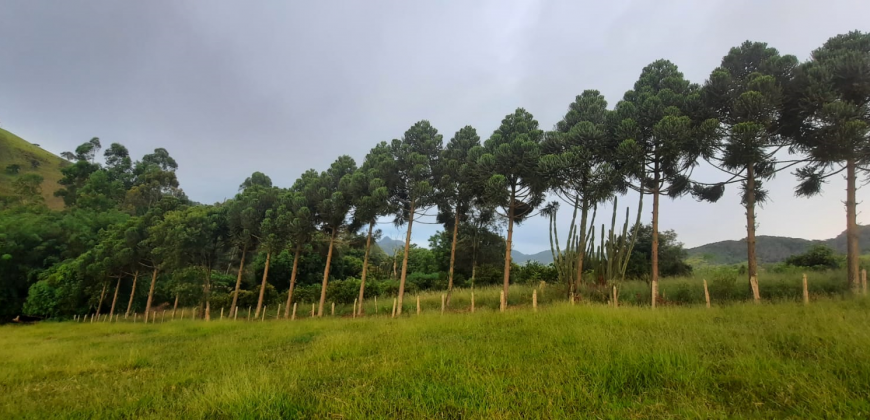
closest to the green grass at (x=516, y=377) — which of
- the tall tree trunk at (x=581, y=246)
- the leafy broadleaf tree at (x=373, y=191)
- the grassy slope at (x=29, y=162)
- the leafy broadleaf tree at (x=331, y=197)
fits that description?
the tall tree trunk at (x=581, y=246)

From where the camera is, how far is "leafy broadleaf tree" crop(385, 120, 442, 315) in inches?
764

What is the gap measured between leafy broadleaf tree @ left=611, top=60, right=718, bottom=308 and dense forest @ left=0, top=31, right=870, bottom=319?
6 centimetres

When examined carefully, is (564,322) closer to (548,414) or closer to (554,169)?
(548,414)

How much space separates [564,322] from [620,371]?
4.07 meters

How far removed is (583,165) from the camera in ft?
52.3

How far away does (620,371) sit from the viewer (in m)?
4.43

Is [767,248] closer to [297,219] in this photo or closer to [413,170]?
[413,170]

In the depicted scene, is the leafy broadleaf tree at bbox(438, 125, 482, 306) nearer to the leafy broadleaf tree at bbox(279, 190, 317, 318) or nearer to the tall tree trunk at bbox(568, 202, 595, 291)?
the tall tree trunk at bbox(568, 202, 595, 291)

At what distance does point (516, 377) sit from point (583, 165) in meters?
13.3

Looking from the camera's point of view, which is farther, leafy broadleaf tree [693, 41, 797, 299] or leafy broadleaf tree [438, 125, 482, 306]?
leafy broadleaf tree [438, 125, 482, 306]

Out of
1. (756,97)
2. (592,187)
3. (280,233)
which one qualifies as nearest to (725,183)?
(756,97)

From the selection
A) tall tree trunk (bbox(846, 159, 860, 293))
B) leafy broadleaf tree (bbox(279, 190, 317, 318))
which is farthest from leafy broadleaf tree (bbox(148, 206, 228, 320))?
tall tree trunk (bbox(846, 159, 860, 293))

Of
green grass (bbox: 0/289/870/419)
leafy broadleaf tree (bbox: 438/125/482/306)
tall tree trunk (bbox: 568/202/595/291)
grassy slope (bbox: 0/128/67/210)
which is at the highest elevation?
grassy slope (bbox: 0/128/67/210)

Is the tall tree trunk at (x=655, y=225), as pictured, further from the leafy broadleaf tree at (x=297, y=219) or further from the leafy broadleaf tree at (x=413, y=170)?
the leafy broadleaf tree at (x=297, y=219)
